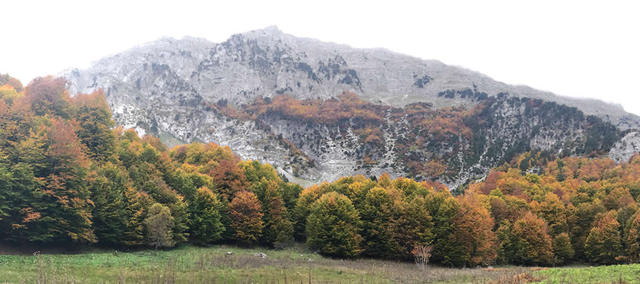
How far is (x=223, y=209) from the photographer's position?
59875 millimetres

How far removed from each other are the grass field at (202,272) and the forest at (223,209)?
5.01 m

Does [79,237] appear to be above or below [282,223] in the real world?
above

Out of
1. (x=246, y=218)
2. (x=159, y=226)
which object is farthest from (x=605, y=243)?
(x=159, y=226)

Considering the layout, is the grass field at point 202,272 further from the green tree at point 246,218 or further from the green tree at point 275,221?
the green tree at point 275,221

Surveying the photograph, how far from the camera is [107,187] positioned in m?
43.8

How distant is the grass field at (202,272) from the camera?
27000mm

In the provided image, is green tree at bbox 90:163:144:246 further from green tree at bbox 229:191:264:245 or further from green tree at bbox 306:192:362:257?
green tree at bbox 306:192:362:257

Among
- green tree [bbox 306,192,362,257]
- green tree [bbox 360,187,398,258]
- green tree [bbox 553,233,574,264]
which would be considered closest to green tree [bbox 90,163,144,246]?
green tree [bbox 306,192,362,257]

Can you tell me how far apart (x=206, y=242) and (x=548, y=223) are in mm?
59639

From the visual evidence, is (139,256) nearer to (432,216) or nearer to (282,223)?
(282,223)

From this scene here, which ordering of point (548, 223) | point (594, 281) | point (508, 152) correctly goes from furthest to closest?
point (508, 152) → point (548, 223) → point (594, 281)

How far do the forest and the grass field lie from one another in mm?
5008

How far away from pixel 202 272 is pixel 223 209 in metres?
28.6

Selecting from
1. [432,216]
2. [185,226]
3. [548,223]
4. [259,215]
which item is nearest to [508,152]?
[548,223]
